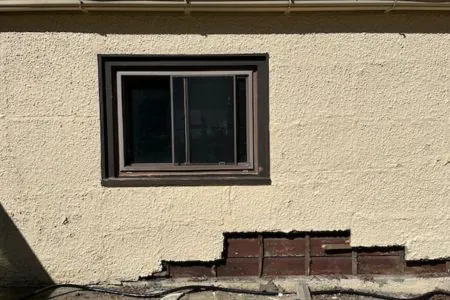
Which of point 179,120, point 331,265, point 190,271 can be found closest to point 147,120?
point 179,120

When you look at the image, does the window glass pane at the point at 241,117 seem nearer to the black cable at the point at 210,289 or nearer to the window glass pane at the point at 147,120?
the window glass pane at the point at 147,120

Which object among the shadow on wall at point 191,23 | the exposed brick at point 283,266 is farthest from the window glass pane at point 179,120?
the exposed brick at point 283,266

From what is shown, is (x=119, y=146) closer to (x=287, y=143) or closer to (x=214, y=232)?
(x=214, y=232)

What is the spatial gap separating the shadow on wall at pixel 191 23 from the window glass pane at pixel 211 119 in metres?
0.41

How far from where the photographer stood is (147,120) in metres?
3.87

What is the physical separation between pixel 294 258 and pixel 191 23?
2058mm

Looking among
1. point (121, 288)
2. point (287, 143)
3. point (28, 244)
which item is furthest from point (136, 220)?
point (287, 143)

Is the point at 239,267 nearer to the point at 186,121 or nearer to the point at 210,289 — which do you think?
the point at 210,289

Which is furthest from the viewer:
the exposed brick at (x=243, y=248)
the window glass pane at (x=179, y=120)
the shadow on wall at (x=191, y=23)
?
the exposed brick at (x=243, y=248)

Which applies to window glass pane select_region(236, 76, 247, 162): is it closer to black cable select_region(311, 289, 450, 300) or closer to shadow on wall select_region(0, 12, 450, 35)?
shadow on wall select_region(0, 12, 450, 35)

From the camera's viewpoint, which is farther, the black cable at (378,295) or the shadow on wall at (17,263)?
the shadow on wall at (17,263)

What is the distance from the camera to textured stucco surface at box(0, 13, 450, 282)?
3715mm

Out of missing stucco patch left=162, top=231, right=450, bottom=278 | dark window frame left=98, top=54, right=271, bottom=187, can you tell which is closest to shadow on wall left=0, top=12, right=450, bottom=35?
dark window frame left=98, top=54, right=271, bottom=187

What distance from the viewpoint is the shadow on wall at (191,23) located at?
370 centimetres
